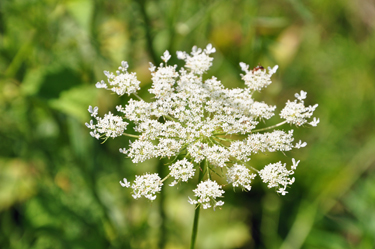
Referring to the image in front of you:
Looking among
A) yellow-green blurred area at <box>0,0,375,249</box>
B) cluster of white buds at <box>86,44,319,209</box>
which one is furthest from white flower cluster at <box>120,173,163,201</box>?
yellow-green blurred area at <box>0,0,375,249</box>

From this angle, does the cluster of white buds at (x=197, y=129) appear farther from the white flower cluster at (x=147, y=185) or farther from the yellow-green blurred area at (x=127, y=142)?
the yellow-green blurred area at (x=127, y=142)

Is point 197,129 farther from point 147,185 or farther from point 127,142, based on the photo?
point 127,142

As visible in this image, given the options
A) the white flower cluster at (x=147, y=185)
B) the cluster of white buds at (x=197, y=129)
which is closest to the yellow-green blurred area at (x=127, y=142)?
the cluster of white buds at (x=197, y=129)

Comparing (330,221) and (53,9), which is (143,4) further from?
(330,221)

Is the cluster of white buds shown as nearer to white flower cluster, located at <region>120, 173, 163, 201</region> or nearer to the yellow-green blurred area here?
Answer: white flower cluster, located at <region>120, 173, 163, 201</region>


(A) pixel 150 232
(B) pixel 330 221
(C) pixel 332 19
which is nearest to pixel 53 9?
(A) pixel 150 232

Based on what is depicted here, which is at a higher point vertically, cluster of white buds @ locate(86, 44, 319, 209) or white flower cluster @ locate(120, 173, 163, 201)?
Answer: cluster of white buds @ locate(86, 44, 319, 209)
